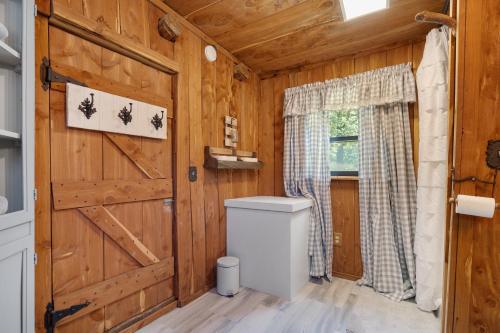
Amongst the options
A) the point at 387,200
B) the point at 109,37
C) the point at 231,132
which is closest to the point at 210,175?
the point at 231,132

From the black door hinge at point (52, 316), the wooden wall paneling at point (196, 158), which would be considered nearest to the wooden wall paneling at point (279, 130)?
the wooden wall paneling at point (196, 158)

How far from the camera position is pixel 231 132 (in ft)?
8.48

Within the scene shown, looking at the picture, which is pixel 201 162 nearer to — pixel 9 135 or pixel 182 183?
pixel 182 183

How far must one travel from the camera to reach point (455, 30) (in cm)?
114

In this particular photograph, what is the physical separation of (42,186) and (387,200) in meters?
2.55

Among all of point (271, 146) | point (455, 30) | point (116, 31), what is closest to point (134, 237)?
point (116, 31)

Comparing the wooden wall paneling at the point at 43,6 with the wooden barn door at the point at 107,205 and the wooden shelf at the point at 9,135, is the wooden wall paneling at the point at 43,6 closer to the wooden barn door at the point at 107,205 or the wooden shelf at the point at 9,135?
the wooden barn door at the point at 107,205

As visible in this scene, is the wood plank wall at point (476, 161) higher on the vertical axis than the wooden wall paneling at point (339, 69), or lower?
lower

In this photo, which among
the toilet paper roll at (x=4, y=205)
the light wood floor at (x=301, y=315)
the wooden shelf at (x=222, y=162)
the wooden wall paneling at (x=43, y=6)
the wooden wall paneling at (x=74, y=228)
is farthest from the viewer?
the wooden shelf at (x=222, y=162)

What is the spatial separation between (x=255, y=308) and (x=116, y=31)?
225 centimetres

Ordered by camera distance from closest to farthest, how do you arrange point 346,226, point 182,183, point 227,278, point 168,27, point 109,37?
point 109,37 → point 168,27 → point 182,183 → point 227,278 → point 346,226

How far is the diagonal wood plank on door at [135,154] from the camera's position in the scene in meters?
1.62

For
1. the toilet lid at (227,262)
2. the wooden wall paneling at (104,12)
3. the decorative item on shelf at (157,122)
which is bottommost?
the toilet lid at (227,262)

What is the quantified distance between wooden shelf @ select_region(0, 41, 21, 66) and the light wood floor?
172 centimetres
